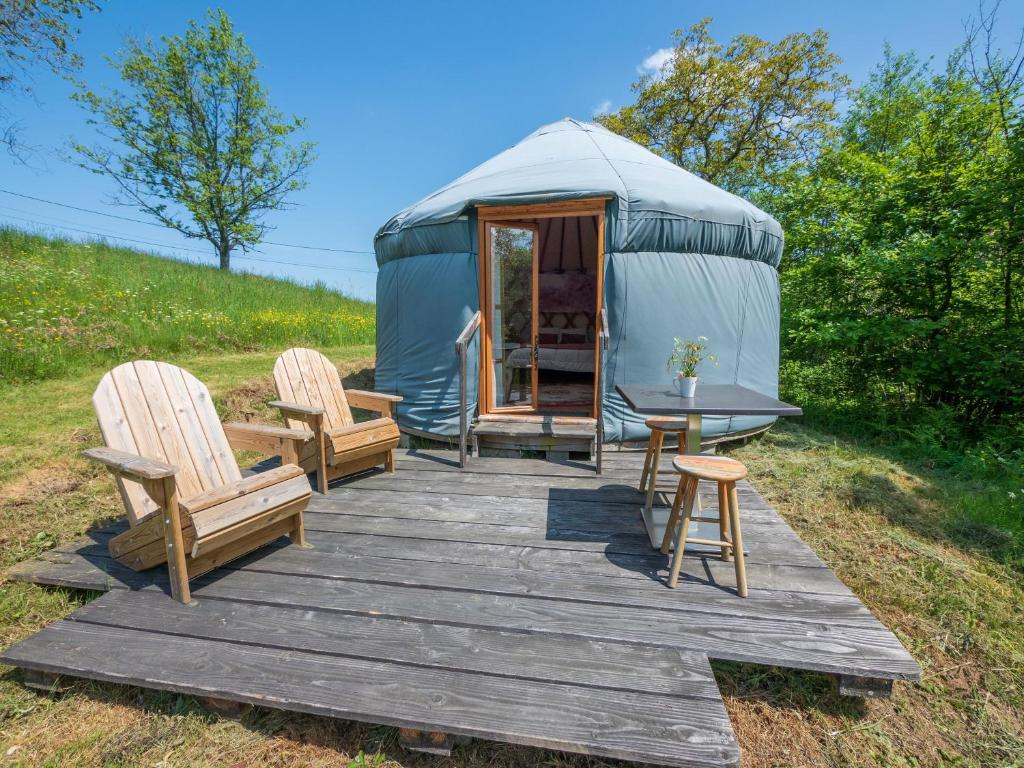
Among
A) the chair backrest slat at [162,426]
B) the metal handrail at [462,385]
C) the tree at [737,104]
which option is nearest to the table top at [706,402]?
the metal handrail at [462,385]

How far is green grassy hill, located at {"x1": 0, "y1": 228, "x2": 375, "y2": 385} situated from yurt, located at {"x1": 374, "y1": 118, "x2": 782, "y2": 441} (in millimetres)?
3730

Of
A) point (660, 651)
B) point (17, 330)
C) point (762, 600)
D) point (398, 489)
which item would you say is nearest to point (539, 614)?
point (660, 651)

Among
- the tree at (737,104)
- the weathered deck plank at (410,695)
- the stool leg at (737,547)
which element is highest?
the tree at (737,104)

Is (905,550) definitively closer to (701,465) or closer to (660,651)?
(701,465)

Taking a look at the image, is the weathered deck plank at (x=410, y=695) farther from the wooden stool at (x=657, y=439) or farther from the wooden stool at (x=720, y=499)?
the wooden stool at (x=657, y=439)

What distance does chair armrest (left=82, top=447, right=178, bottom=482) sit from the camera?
1.64 m

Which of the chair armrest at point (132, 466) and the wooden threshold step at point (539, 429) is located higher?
the chair armrest at point (132, 466)

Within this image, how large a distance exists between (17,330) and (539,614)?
695 centimetres

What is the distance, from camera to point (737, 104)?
12.0 m

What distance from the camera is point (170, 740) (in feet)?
4.39

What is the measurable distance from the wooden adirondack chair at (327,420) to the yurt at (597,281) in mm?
1000

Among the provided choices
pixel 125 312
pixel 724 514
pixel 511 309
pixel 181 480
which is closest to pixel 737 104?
pixel 511 309

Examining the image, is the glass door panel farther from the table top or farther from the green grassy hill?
the green grassy hill

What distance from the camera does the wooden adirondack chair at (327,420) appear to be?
2803mm
